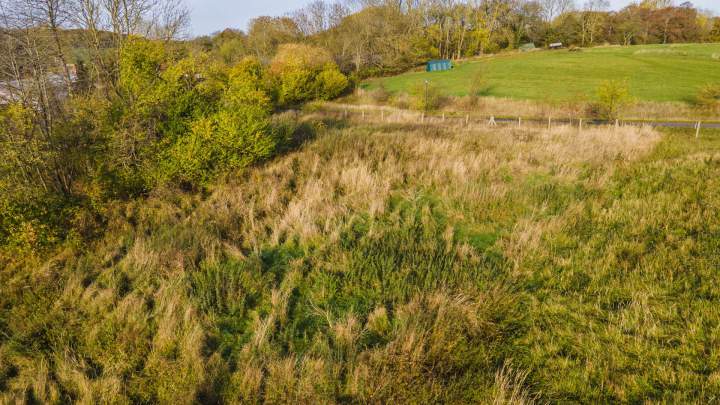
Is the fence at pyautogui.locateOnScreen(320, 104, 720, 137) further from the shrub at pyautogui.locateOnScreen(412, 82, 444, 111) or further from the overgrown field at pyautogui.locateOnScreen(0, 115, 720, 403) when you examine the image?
the overgrown field at pyautogui.locateOnScreen(0, 115, 720, 403)

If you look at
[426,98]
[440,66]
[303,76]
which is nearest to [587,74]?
[440,66]

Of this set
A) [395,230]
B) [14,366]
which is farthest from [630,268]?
[14,366]

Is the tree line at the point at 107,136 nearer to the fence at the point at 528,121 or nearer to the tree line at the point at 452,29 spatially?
the fence at the point at 528,121

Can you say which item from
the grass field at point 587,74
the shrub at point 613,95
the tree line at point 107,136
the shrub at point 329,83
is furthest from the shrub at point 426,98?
the tree line at point 107,136

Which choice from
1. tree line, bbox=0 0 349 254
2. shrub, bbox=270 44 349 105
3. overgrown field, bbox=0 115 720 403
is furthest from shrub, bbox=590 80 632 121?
shrub, bbox=270 44 349 105

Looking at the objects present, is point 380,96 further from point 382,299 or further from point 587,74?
point 382,299

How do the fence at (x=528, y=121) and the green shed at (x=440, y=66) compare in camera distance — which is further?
the green shed at (x=440, y=66)

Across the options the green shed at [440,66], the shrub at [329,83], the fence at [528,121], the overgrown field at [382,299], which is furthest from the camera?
the green shed at [440,66]
